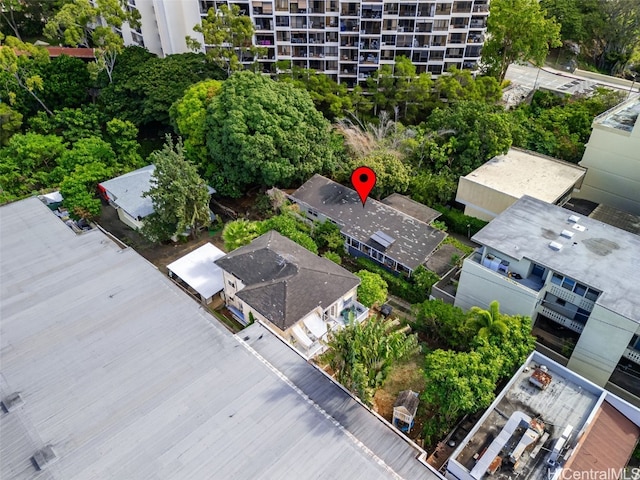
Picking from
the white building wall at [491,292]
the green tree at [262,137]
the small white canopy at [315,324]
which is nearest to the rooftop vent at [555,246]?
the white building wall at [491,292]

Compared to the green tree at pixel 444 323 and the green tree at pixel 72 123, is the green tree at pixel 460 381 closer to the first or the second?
the green tree at pixel 444 323

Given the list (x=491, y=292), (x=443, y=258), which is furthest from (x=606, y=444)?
(x=443, y=258)

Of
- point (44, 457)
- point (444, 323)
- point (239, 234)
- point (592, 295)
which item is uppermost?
point (592, 295)

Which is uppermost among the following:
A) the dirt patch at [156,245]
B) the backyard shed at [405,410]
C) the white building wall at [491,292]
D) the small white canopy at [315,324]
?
the white building wall at [491,292]

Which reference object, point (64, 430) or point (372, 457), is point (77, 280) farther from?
point (372, 457)

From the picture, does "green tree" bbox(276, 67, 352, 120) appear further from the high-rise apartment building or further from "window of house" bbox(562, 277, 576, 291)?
"window of house" bbox(562, 277, 576, 291)

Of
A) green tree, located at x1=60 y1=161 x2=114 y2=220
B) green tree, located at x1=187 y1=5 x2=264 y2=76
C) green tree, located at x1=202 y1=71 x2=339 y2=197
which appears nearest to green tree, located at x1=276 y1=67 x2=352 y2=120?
green tree, located at x1=187 y1=5 x2=264 y2=76

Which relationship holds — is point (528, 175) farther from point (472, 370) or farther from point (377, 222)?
point (472, 370)

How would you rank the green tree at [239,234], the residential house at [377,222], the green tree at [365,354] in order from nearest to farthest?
1. the green tree at [365,354]
2. the residential house at [377,222]
3. the green tree at [239,234]
